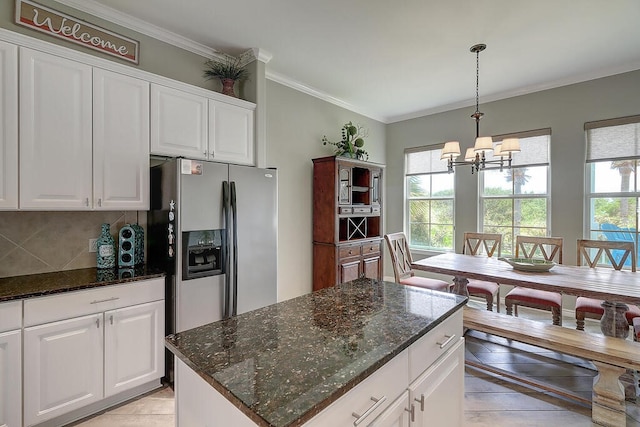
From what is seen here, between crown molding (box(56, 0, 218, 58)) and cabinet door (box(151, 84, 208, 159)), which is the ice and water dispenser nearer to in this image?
cabinet door (box(151, 84, 208, 159))

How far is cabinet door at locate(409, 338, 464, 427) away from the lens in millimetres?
1106

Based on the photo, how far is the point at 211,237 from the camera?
2.36 metres

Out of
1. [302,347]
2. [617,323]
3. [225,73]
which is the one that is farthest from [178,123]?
[617,323]

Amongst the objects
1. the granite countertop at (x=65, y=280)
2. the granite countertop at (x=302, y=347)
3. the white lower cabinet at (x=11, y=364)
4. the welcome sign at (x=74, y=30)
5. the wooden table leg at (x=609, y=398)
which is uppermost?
the welcome sign at (x=74, y=30)

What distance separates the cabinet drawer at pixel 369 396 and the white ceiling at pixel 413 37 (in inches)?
97.9

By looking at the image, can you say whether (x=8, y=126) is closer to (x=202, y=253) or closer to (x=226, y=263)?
(x=202, y=253)

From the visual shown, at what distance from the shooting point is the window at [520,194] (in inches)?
151

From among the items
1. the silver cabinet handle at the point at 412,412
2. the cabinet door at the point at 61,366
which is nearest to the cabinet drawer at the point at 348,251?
the cabinet door at the point at 61,366

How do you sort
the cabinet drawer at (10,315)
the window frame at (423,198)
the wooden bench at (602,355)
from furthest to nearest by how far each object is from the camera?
the window frame at (423,198), the wooden bench at (602,355), the cabinet drawer at (10,315)

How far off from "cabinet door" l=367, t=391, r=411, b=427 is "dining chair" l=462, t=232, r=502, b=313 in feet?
8.42

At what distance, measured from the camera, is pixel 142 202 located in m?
2.28

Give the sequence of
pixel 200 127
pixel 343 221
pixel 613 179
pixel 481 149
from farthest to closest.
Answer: pixel 343 221 < pixel 613 179 < pixel 481 149 < pixel 200 127

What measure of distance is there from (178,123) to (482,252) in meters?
4.15

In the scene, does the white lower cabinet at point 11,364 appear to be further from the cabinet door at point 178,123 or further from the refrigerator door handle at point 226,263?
the cabinet door at point 178,123
